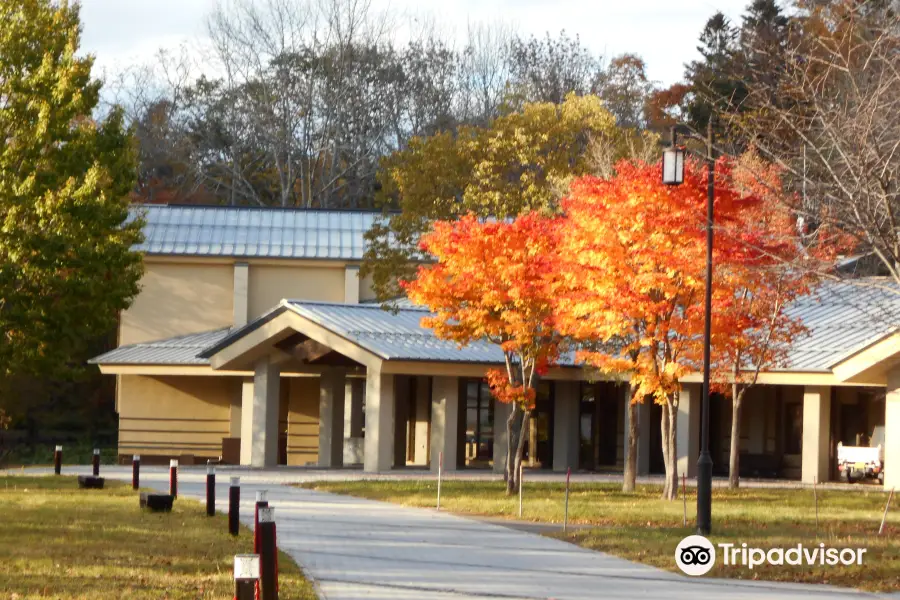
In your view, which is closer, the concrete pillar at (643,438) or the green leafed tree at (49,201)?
the green leafed tree at (49,201)

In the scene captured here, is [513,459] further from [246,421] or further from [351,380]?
[351,380]

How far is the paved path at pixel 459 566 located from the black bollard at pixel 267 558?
1326mm

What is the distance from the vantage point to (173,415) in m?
49.0

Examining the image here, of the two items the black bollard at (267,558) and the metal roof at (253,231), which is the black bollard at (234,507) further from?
the metal roof at (253,231)

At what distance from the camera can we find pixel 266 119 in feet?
209

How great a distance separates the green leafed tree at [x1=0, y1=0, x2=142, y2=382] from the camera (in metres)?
29.3

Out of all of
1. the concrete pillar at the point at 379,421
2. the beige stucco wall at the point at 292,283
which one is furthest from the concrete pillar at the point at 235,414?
the concrete pillar at the point at 379,421

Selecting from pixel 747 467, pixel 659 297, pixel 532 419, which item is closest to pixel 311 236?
pixel 532 419

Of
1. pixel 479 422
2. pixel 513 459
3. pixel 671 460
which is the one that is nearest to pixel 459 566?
pixel 671 460

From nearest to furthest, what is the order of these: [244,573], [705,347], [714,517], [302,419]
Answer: [244,573]
[705,347]
[714,517]
[302,419]

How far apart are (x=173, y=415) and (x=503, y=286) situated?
79.2 feet

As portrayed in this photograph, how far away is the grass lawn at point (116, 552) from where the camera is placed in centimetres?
1330

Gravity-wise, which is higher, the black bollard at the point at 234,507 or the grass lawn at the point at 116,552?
the black bollard at the point at 234,507

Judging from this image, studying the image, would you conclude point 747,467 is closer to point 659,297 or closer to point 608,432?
point 608,432
